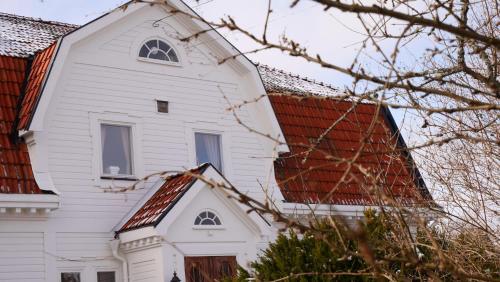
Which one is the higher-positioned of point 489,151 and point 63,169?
point 63,169

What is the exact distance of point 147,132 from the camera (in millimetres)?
16594

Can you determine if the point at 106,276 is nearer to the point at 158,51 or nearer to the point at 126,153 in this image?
the point at 126,153

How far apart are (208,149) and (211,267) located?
9.40ft

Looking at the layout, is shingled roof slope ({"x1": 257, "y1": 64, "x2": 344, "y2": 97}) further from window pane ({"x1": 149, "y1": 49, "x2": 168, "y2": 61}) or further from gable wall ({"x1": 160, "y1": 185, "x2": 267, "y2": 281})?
gable wall ({"x1": 160, "y1": 185, "x2": 267, "y2": 281})

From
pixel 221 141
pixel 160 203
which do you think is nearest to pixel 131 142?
pixel 160 203

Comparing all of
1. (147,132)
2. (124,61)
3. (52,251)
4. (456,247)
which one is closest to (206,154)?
(147,132)

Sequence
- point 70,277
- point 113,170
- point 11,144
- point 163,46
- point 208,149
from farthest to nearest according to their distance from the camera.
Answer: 1. point 208,149
2. point 163,46
3. point 113,170
4. point 70,277
5. point 11,144

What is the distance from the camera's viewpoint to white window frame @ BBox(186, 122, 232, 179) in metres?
17.2

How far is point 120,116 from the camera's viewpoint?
53.6 feet

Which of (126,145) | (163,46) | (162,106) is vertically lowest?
(126,145)

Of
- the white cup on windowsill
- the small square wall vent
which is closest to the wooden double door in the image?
the white cup on windowsill

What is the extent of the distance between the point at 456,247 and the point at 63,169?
338 inches

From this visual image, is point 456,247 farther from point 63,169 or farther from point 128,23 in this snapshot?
point 128,23

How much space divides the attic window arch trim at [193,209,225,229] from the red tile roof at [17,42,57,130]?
347 cm
